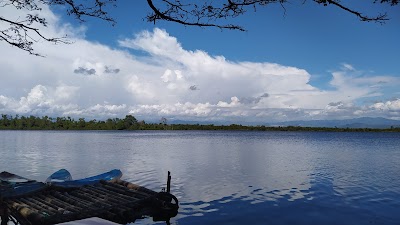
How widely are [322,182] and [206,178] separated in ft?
34.1

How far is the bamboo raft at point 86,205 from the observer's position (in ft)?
51.7

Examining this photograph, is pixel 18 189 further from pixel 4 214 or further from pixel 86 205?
pixel 86 205

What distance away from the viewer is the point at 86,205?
689 inches

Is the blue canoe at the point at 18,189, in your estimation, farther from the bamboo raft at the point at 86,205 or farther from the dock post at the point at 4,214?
the dock post at the point at 4,214

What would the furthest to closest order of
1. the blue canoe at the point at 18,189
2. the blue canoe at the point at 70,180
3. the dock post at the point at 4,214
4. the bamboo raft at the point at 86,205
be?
1. the blue canoe at the point at 70,180
2. the blue canoe at the point at 18,189
3. the dock post at the point at 4,214
4. the bamboo raft at the point at 86,205

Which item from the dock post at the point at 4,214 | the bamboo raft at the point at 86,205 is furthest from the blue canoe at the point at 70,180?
the dock post at the point at 4,214

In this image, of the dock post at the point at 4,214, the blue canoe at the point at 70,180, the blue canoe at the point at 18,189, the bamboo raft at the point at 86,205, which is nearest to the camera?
the bamboo raft at the point at 86,205

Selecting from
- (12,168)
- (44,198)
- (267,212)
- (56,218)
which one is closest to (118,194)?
(44,198)

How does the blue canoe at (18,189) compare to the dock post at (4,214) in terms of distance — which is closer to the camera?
the dock post at (4,214)

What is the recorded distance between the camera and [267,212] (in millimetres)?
20922

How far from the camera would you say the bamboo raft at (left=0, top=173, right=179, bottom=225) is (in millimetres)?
15750

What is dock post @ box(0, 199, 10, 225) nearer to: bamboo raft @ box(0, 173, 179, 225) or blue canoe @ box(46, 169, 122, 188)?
bamboo raft @ box(0, 173, 179, 225)

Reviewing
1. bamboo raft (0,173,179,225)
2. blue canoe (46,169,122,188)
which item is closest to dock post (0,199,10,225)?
bamboo raft (0,173,179,225)

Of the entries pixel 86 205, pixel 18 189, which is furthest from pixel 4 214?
pixel 86 205
